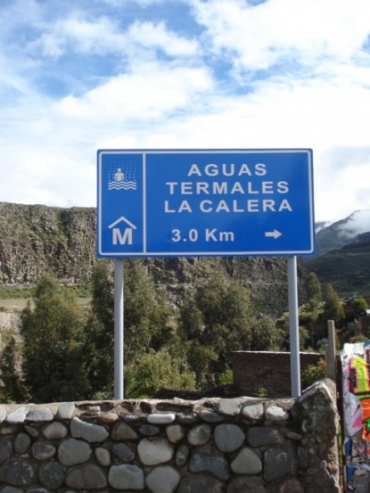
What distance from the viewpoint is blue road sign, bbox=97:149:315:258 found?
4961 millimetres

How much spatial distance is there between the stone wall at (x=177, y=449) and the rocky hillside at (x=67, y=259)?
72.6 meters

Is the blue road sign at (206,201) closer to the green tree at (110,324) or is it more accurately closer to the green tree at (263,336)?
the green tree at (110,324)

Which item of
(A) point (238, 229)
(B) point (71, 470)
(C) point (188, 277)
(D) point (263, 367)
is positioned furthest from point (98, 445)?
(C) point (188, 277)

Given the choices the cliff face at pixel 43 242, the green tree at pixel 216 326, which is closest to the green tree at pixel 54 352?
the green tree at pixel 216 326

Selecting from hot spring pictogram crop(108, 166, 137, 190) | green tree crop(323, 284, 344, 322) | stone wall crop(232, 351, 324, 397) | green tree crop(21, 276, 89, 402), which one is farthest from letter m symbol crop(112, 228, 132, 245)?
green tree crop(323, 284, 344, 322)

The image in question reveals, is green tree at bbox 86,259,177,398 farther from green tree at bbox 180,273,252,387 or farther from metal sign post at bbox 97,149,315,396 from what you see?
metal sign post at bbox 97,149,315,396

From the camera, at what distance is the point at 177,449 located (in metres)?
4.01

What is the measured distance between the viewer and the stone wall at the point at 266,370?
589 inches

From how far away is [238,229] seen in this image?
4.99 meters

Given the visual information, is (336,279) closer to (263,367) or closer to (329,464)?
(263,367)

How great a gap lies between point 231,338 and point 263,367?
1196 cm

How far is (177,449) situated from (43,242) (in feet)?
328

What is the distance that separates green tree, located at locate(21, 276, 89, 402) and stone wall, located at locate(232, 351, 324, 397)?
7912mm

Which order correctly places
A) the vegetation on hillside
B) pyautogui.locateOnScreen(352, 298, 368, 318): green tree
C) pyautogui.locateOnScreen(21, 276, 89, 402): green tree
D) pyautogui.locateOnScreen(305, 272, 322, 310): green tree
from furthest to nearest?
1. pyautogui.locateOnScreen(305, 272, 322, 310): green tree
2. pyautogui.locateOnScreen(352, 298, 368, 318): green tree
3. pyautogui.locateOnScreen(21, 276, 89, 402): green tree
4. the vegetation on hillside
